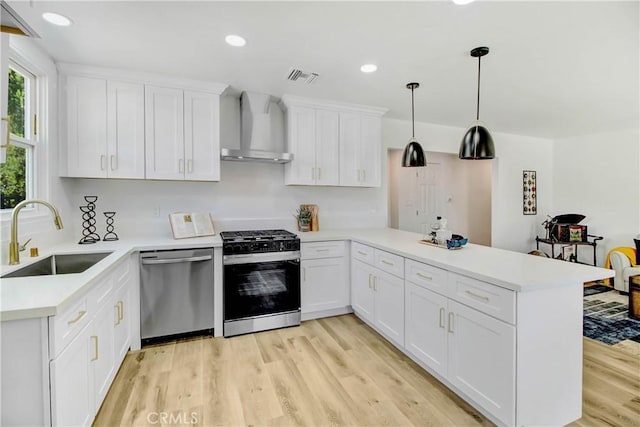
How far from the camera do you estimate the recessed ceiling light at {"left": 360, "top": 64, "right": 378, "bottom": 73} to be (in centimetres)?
260

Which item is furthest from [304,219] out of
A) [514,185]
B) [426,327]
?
[514,185]

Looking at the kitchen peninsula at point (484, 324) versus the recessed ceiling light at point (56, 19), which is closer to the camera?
the kitchen peninsula at point (484, 324)

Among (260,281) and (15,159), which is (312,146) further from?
(15,159)

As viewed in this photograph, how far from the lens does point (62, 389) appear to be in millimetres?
1315

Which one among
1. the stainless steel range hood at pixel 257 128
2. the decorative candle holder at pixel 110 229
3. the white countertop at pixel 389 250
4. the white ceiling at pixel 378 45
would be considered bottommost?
the white countertop at pixel 389 250

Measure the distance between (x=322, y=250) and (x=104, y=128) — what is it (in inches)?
92.7

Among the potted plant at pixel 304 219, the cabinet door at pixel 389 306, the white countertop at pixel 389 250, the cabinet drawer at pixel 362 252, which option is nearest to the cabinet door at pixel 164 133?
the white countertop at pixel 389 250

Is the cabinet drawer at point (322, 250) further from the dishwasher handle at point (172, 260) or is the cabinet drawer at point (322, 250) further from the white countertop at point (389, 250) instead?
the dishwasher handle at point (172, 260)

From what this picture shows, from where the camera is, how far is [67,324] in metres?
1.36

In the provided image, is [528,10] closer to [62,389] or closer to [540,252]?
Result: [62,389]

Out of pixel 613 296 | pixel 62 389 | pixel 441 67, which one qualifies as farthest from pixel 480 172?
pixel 62 389

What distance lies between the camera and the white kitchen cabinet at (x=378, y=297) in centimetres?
256

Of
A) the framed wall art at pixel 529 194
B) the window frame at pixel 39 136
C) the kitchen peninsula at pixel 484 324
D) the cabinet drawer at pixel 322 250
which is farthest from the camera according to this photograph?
the framed wall art at pixel 529 194

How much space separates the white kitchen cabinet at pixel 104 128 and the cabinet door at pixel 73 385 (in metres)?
1.71
